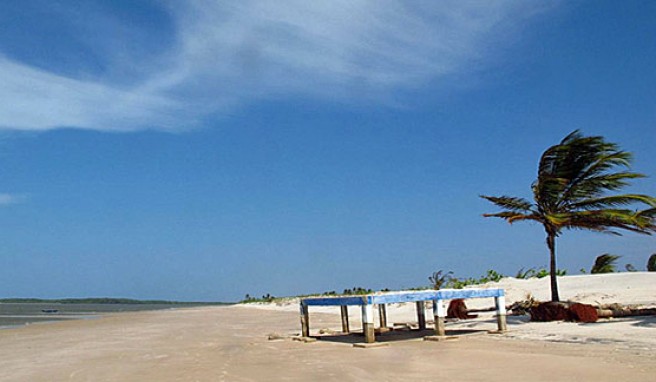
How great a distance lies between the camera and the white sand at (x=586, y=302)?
1349 cm

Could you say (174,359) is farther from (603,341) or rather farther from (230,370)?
(603,341)

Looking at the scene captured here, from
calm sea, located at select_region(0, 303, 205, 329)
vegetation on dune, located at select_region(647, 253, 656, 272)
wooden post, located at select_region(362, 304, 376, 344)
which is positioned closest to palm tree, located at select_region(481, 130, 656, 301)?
wooden post, located at select_region(362, 304, 376, 344)

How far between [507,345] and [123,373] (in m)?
7.94

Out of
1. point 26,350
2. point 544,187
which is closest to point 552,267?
point 544,187

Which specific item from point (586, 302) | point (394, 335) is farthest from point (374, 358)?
point (586, 302)

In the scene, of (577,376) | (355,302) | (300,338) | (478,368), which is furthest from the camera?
(300,338)

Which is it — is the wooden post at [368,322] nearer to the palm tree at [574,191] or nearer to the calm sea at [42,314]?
the palm tree at [574,191]

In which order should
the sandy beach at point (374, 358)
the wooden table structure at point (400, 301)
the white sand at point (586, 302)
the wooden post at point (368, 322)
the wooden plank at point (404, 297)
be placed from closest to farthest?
the sandy beach at point (374, 358) < the white sand at point (586, 302) < the wooden post at point (368, 322) < the wooden table structure at point (400, 301) < the wooden plank at point (404, 297)

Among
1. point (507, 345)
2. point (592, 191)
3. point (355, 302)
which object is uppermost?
point (592, 191)

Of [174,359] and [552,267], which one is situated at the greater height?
[552,267]

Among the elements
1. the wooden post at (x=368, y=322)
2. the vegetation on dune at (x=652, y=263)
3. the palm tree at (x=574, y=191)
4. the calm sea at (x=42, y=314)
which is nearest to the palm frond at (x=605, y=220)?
the palm tree at (x=574, y=191)

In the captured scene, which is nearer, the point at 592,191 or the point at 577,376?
the point at 577,376

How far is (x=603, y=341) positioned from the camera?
13.0 meters

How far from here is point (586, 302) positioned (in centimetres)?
2148
